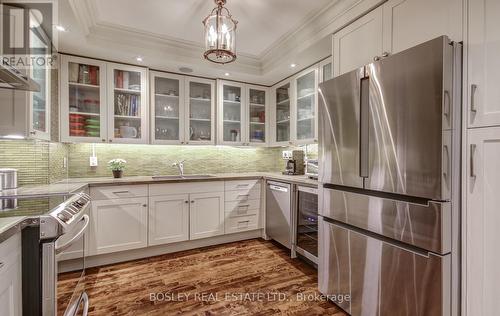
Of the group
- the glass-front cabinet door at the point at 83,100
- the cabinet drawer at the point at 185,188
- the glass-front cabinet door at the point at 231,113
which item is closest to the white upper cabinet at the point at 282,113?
the glass-front cabinet door at the point at 231,113

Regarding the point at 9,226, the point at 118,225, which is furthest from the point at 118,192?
the point at 9,226

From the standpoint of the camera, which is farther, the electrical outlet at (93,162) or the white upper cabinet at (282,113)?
the white upper cabinet at (282,113)

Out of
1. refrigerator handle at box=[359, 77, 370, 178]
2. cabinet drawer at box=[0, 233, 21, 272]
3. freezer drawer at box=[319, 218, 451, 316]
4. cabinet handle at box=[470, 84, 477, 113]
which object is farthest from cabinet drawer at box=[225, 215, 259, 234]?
cabinet handle at box=[470, 84, 477, 113]

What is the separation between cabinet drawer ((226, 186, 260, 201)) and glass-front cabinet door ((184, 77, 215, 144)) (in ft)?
2.67

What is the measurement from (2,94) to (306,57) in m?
2.77

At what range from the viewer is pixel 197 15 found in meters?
2.28

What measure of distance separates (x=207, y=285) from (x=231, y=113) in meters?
2.31

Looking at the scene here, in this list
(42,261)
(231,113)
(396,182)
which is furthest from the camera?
(231,113)

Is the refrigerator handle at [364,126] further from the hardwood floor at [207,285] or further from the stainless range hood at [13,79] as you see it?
the stainless range hood at [13,79]

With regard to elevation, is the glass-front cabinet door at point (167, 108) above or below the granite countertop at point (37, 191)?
above

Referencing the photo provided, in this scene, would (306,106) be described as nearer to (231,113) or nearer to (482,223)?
(231,113)

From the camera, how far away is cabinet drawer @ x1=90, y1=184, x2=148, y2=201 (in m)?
2.49

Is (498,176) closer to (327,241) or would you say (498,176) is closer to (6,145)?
(327,241)

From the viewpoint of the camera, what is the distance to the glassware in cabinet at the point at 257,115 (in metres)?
3.74
